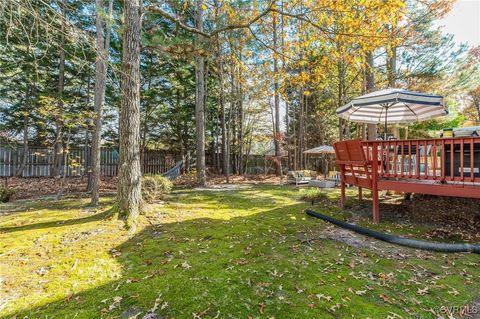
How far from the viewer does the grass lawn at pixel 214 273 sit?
1.95 m

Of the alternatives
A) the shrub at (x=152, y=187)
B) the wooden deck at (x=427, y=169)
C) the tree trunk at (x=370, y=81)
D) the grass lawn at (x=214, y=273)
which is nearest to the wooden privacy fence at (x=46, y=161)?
the shrub at (x=152, y=187)

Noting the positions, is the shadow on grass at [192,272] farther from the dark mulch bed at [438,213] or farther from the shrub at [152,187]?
the dark mulch bed at [438,213]

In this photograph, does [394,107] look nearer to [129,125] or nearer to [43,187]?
[129,125]

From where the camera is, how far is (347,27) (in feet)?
16.6

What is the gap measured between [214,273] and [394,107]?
618 centimetres

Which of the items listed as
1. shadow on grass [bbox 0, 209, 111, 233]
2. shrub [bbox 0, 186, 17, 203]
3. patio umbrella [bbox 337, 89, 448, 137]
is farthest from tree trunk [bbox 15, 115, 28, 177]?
patio umbrella [bbox 337, 89, 448, 137]

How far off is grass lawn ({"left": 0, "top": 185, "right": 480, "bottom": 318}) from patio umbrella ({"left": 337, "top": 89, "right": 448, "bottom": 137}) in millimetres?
2342

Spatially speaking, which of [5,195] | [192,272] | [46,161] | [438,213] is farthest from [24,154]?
[438,213]

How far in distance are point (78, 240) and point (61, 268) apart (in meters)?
0.82

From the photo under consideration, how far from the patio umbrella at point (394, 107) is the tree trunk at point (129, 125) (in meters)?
4.48

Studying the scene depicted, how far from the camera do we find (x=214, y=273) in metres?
2.47

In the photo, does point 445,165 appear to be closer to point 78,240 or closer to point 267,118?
point 78,240

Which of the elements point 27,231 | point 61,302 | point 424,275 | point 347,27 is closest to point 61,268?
point 61,302

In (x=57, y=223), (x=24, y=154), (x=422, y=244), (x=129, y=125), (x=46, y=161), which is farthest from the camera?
(x=46, y=161)
